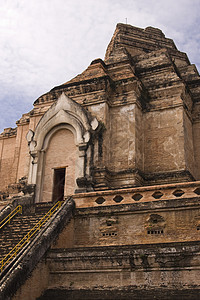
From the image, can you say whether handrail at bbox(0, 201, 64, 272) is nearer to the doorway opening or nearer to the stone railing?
the stone railing

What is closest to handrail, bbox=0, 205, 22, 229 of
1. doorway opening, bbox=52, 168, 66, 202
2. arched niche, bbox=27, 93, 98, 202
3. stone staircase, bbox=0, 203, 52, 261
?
stone staircase, bbox=0, 203, 52, 261

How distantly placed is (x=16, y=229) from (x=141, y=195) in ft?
14.1

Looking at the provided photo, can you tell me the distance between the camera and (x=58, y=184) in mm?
17125

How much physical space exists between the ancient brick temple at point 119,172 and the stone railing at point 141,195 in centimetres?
3

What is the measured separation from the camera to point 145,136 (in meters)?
17.6

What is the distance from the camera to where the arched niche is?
1620 cm

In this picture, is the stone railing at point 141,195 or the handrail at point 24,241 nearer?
the handrail at point 24,241

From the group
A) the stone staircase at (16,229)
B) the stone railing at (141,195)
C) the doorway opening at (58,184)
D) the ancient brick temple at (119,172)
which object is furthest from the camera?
the doorway opening at (58,184)

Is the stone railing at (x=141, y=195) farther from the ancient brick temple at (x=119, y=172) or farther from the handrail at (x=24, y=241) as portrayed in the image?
the handrail at (x=24, y=241)

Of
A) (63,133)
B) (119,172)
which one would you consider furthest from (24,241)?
(63,133)

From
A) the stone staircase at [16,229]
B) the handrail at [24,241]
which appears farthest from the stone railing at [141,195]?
the stone staircase at [16,229]

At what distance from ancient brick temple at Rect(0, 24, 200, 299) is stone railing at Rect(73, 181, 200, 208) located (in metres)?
0.03

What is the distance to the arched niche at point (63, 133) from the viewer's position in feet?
53.2

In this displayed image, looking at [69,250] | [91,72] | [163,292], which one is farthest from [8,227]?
[91,72]
